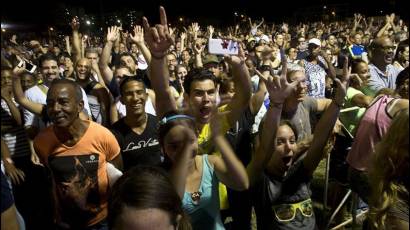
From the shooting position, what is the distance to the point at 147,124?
11.6ft

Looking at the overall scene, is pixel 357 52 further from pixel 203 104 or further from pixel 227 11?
pixel 227 11

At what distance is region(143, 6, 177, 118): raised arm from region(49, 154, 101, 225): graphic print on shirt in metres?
0.55

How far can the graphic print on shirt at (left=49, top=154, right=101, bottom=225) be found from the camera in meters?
2.73

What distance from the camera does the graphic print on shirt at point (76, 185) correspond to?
2.73m

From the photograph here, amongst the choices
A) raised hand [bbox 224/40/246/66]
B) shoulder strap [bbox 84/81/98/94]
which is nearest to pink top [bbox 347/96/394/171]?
raised hand [bbox 224/40/246/66]

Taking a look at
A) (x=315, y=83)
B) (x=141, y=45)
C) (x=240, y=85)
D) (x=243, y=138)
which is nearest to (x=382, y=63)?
(x=315, y=83)

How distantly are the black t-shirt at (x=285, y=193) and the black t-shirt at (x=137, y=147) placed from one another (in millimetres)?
942

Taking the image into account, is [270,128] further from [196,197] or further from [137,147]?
[137,147]

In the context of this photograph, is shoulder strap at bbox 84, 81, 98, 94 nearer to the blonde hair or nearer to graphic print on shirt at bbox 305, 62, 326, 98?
graphic print on shirt at bbox 305, 62, 326, 98

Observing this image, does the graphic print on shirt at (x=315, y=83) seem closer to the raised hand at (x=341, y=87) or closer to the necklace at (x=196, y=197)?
the raised hand at (x=341, y=87)

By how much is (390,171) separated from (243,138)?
6.76ft

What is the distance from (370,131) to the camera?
3219 mm

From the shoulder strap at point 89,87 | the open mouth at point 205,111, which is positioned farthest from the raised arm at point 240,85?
the shoulder strap at point 89,87

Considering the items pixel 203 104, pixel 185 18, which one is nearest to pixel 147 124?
pixel 203 104
